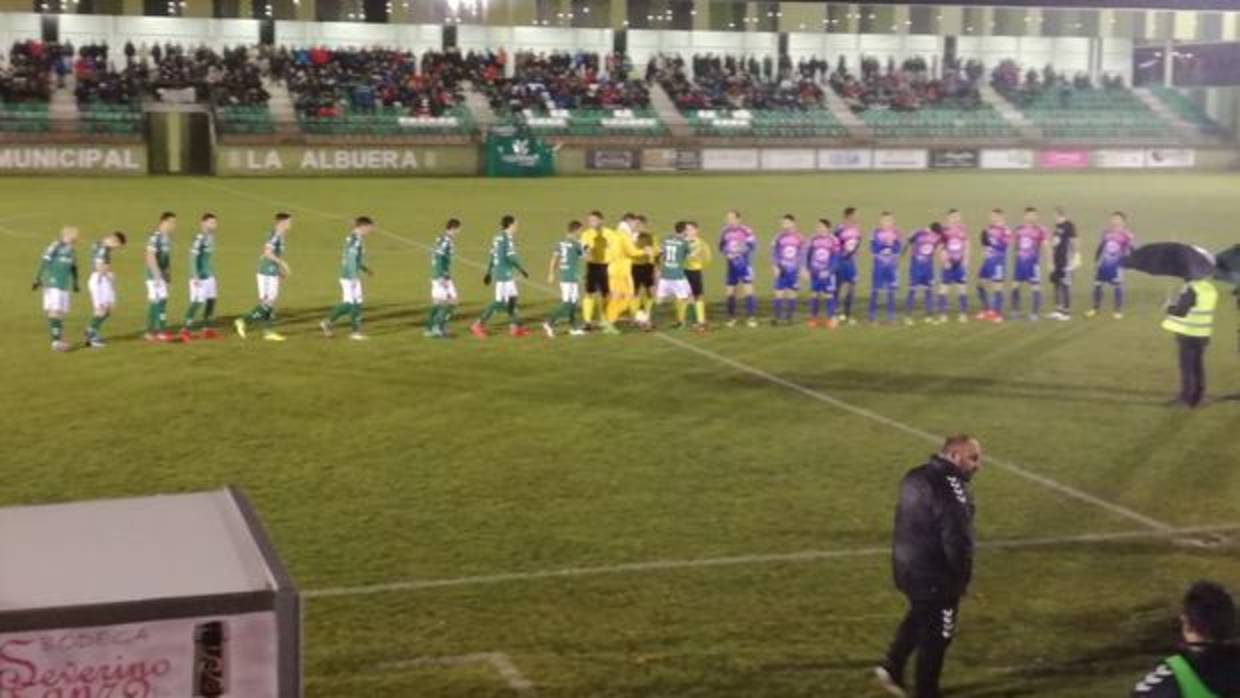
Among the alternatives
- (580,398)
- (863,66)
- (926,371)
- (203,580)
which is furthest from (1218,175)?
(203,580)

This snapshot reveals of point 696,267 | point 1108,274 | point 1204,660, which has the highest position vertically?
point 1204,660

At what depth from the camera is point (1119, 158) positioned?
238ft

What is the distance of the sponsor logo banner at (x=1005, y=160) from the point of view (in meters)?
70.6

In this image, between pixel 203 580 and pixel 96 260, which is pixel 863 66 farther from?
pixel 203 580

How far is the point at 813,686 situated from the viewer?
31.2 ft

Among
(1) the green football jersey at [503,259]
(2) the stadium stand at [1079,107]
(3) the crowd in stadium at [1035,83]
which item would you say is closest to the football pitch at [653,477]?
(1) the green football jersey at [503,259]

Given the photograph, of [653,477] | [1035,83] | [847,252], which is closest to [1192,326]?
[653,477]

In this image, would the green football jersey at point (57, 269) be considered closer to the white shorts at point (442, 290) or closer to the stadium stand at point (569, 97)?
the white shorts at point (442, 290)

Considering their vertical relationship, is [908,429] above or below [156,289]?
below

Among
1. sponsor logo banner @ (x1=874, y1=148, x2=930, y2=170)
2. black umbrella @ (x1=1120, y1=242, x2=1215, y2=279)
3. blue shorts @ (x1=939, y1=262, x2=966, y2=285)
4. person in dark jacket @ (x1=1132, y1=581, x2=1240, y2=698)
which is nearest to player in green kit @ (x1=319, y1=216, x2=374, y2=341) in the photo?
blue shorts @ (x1=939, y1=262, x2=966, y2=285)

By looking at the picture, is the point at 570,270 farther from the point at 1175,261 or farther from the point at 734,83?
the point at 734,83

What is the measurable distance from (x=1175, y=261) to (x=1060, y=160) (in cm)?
5568

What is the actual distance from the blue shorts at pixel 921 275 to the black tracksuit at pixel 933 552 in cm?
1773

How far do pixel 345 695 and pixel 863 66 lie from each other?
72.5 metres
